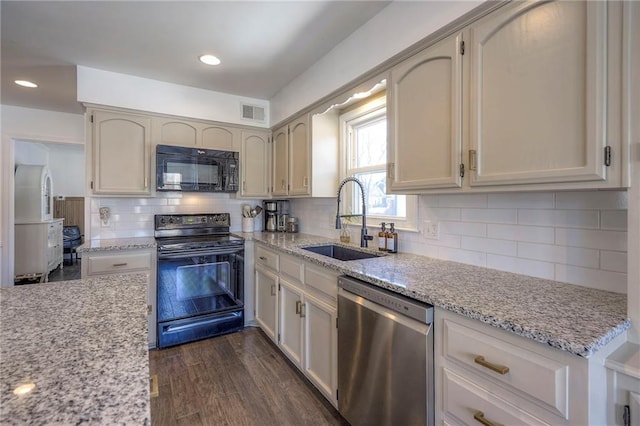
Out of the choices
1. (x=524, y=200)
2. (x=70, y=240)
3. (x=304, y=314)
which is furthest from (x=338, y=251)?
(x=70, y=240)

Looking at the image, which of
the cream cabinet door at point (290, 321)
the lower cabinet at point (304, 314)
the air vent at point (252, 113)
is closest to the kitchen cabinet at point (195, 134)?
the air vent at point (252, 113)

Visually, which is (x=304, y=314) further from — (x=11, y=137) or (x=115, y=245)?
(x=11, y=137)

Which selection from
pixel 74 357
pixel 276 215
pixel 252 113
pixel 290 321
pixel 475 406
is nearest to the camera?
pixel 74 357

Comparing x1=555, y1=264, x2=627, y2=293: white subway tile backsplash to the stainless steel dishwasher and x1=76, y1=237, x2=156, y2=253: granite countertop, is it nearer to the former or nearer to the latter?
the stainless steel dishwasher

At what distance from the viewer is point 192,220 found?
3227 mm

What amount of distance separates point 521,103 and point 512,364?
0.95 metres

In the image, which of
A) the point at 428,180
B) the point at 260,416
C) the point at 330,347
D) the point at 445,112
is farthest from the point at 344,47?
the point at 260,416

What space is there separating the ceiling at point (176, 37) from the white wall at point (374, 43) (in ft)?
0.24

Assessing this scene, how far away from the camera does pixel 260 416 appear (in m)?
1.82

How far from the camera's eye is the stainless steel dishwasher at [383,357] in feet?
3.92

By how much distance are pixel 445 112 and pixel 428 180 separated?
13.4 inches

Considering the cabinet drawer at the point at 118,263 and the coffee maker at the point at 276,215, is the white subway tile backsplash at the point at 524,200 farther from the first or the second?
the cabinet drawer at the point at 118,263

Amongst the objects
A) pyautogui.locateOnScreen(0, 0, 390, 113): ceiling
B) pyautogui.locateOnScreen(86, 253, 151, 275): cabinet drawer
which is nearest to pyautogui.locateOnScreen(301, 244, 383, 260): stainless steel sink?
pyautogui.locateOnScreen(86, 253, 151, 275): cabinet drawer

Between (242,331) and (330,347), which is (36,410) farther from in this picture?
(242,331)
